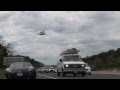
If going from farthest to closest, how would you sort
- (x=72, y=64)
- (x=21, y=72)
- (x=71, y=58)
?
1. (x=71, y=58)
2. (x=72, y=64)
3. (x=21, y=72)

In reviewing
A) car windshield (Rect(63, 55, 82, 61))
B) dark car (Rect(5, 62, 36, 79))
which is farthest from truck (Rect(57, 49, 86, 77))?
dark car (Rect(5, 62, 36, 79))

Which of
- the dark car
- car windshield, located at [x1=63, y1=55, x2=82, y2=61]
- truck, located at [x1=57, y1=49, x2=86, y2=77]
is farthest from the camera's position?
car windshield, located at [x1=63, y1=55, x2=82, y2=61]

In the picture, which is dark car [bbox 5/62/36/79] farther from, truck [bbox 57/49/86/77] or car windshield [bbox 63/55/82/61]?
car windshield [bbox 63/55/82/61]

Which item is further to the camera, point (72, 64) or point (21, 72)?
point (72, 64)

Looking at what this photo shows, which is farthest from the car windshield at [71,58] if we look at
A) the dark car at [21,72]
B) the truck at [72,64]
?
the dark car at [21,72]

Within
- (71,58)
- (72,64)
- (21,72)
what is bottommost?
(21,72)

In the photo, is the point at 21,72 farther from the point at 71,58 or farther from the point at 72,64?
the point at 71,58

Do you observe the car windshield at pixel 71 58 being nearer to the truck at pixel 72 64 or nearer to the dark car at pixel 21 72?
the truck at pixel 72 64

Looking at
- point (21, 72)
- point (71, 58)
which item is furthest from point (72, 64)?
point (21, 72)

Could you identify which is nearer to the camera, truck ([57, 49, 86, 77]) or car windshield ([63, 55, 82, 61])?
truck ([57, 49, 86, 77])

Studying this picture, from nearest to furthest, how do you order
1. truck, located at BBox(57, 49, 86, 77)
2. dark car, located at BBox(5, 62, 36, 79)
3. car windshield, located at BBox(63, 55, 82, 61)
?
1. dark car, located at BBox(5, 62, 36, 79)
2. truck, located at BBox(57, 49, 86, 77)
3. car windshield, located at BBox(63, 55, 82, 61)
